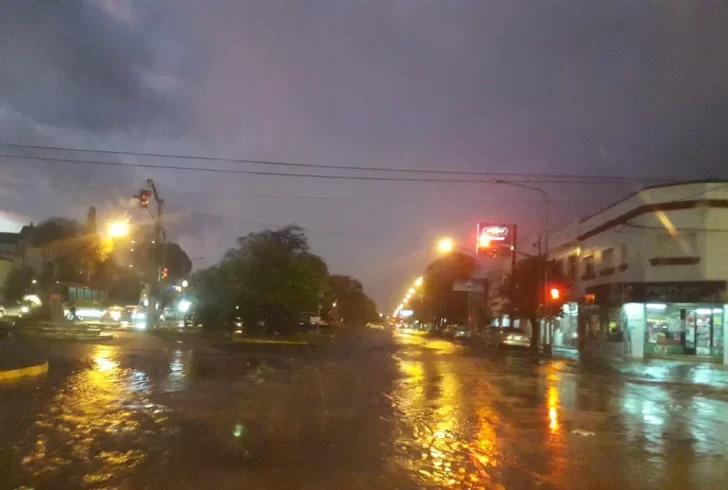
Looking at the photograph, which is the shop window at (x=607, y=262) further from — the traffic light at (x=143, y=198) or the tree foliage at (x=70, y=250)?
the tree foliage at (x=70, y=250)

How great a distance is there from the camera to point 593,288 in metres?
44.8

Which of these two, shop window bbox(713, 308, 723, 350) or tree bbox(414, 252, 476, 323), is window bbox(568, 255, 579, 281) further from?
tree bbox(414, 252, 476, 323)

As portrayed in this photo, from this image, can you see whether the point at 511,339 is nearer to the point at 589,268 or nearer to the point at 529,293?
the point at 529,293

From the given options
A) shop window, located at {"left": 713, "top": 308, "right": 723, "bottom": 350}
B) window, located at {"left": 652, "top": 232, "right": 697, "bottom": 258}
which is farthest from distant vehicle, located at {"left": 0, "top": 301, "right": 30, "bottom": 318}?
shop window, located at {"left": 713, "top": 308, "right": 723, "bottom": 350}

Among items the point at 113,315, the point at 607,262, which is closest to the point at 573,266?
the point at 607,262

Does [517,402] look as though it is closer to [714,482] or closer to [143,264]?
[714,482]

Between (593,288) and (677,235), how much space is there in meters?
7.67

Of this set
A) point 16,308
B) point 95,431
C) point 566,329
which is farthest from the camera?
point 16,308

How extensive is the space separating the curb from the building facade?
2739 cm

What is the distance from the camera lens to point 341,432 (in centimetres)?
1189

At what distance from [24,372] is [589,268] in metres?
37.9

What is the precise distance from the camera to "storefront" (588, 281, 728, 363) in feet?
122

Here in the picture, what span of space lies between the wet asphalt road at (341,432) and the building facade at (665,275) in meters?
16.8

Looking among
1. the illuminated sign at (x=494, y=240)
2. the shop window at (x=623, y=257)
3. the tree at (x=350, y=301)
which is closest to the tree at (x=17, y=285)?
the illuminated sign at (x=494, y=240)
